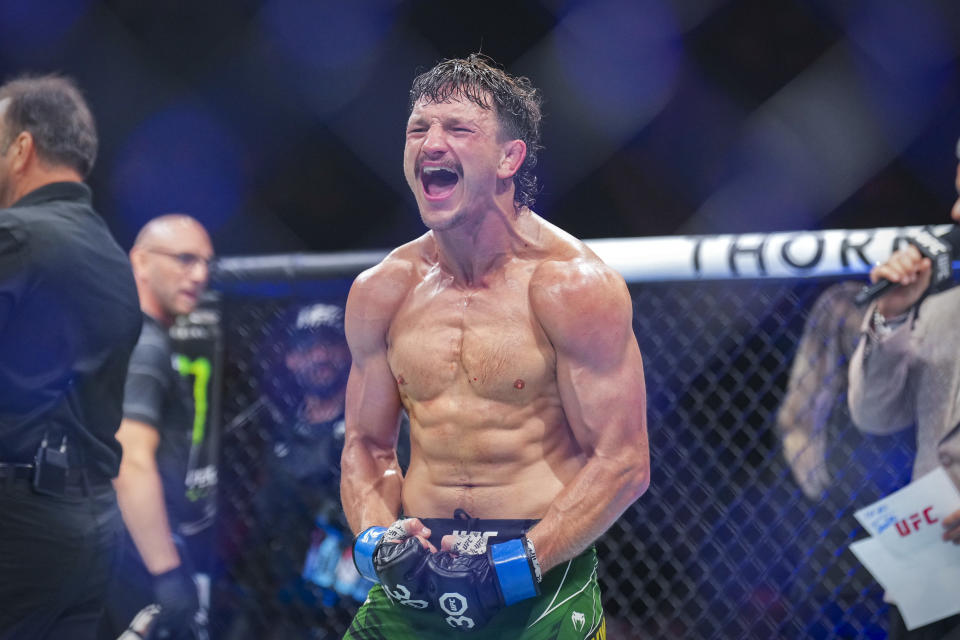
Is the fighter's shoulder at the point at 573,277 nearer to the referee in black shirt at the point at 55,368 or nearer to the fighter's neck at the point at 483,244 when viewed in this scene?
the fighter's neck at the point at 483,244

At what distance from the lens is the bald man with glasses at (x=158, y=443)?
2.05 metres

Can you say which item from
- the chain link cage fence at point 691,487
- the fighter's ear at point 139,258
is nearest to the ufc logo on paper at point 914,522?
the chain link cage fence at point 691,487

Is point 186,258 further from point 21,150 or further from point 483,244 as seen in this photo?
point 483,244

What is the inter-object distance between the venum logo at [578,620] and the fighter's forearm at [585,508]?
0.10m

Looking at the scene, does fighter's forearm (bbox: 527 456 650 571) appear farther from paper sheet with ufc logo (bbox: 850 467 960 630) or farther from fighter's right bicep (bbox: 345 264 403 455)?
paper sheet with ufc logo (bbox: 850 467 960 630)

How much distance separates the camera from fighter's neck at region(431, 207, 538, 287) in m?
1.46

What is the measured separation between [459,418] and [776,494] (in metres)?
1.44

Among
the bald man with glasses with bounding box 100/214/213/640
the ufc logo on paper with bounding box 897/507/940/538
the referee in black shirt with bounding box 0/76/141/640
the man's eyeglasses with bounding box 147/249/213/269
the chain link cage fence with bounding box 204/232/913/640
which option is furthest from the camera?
the man's eyeglasses with bounding box 147/249/213/269

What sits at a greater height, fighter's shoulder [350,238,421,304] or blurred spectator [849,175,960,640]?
fighter's shoulder [350,238,421,304]

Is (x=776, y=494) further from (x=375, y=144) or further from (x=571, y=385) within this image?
(x=375, y=144)

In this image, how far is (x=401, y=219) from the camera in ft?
12.3

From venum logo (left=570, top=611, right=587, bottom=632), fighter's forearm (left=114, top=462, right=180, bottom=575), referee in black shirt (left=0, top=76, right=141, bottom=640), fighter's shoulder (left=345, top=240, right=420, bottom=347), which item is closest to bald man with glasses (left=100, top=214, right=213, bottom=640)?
fighter's forearm (left=114, top=462, right=180, bottom=575)

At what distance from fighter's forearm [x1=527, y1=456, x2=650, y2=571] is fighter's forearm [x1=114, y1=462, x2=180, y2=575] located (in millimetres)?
1137

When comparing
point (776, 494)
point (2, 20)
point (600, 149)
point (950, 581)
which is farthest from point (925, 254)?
point (2, 20)
